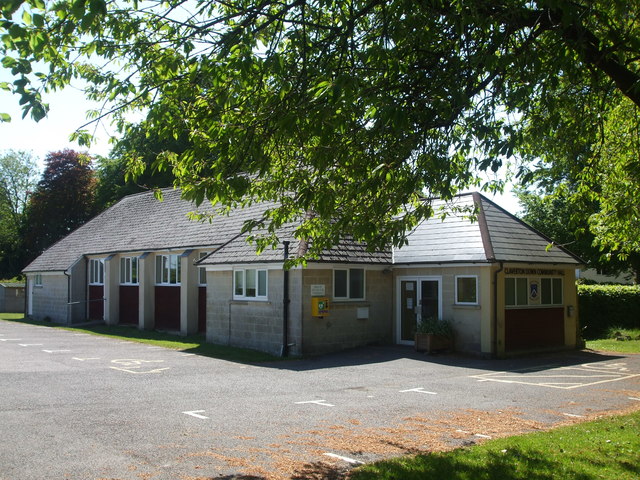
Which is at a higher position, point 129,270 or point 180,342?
point 129,270

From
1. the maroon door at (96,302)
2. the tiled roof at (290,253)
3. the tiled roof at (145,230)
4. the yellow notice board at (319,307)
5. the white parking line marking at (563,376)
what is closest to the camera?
the white parking line marking at (563,376)

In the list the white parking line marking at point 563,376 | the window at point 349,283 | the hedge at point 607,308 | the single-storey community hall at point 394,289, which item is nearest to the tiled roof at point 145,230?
the single-storey community hall at point 394,289

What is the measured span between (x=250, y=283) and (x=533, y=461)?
14.3 metres

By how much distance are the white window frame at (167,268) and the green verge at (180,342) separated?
2.27 meters

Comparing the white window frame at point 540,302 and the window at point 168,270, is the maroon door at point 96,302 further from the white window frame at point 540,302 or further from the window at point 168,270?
the white window frame at point 540,302

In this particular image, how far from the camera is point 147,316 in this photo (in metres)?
29.2

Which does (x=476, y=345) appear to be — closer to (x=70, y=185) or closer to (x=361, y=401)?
(x=361, y=401)

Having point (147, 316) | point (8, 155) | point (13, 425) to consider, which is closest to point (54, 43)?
point (13, 425)

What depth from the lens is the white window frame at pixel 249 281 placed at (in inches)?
801

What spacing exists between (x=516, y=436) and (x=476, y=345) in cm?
1030

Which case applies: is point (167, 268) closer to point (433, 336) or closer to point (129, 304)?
point (129, 304)

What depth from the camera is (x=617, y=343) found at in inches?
952

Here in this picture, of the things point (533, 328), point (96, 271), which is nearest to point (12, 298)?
point (96, 271)

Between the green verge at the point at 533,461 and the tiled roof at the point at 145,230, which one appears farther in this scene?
the tiled roof at the point at 145,230
